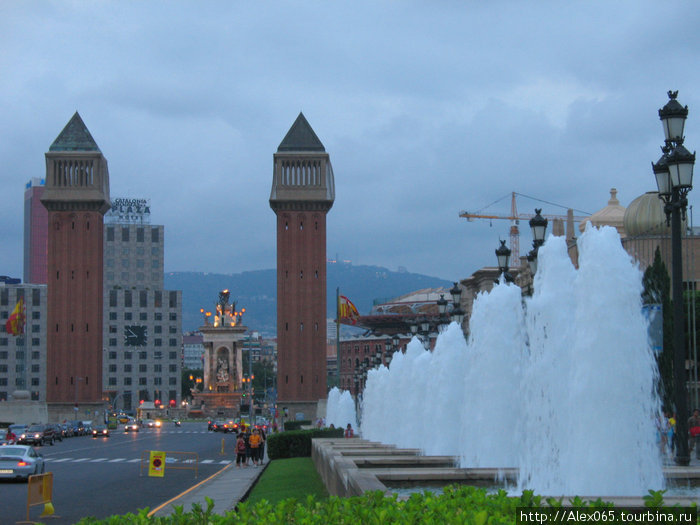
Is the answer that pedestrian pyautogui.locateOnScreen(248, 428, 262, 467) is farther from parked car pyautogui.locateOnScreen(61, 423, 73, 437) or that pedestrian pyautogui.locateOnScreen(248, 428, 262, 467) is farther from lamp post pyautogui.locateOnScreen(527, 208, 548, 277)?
parked car pyautogui.locateOnScreen(61, 423, 73, 437)

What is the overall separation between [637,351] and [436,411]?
11647 mm

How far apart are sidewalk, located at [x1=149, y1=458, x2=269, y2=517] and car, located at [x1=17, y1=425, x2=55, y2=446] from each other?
97.1 ft

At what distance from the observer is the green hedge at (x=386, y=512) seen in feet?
24.6

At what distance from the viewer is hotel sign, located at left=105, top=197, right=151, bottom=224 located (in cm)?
18888

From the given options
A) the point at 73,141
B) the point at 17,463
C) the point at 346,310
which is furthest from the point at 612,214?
the point at 17,463

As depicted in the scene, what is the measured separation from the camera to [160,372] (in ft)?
554

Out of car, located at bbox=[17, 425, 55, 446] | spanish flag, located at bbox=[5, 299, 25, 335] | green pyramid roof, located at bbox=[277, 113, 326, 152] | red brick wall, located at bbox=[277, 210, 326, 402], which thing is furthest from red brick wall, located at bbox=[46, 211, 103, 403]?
car, located at bbox=[17, 425, 55, 446]

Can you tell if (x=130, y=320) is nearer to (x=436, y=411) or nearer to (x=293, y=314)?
(x=293, y=314)

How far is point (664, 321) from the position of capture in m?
36.6

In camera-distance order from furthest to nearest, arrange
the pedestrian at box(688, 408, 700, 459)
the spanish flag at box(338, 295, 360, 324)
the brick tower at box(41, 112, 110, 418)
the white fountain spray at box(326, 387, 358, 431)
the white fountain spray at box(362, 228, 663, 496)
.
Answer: the brick tower at box(41, 112, 110, 418)
the spanish flag at box(338, 295, 360, 324)
the white fountain spray at box(326, 387, 358, 431)
the pedestrian at box(688, 408, 700, 459)
the white fountain spray at box(362, 228, 663, 496)

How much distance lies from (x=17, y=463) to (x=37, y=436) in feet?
113

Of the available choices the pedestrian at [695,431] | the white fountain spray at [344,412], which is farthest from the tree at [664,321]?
the white fountain spray at [344,412]

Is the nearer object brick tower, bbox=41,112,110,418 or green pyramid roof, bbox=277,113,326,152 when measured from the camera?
brick tower, bbox=41,112,110,418

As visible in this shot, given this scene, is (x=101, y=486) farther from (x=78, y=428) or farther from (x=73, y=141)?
(x=73, y=141)
